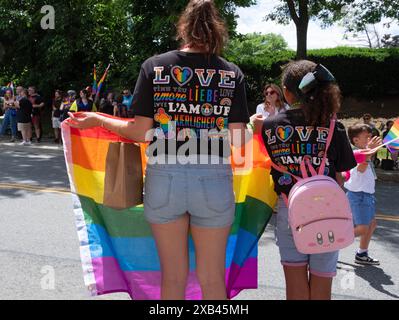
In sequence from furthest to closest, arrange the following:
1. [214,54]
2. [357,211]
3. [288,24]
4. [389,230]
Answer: [288,24] < [389,230] < [357,211] < [214,54]

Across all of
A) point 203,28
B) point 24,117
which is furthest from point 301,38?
point 203,28

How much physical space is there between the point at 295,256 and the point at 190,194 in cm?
81

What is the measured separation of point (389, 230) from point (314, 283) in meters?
4.23

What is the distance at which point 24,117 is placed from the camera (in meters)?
16.4

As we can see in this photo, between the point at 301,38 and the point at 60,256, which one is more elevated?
the point at 301,38

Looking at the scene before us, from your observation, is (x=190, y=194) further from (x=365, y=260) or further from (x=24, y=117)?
(x=24, y=117)

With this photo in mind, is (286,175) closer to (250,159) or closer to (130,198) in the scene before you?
(250,159)

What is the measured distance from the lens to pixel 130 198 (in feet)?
10.3

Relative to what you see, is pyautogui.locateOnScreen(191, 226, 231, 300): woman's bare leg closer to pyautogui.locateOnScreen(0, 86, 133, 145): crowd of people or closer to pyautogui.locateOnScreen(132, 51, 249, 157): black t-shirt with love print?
pyautogui.locateOnScreen(132, 51, 249, 157): black t-shirt with love print

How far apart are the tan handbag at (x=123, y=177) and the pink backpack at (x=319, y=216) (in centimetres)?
88

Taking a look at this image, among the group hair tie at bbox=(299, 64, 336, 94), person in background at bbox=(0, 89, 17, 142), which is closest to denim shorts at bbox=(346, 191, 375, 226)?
hair tie at bbox=(299, 64, 336, 94)

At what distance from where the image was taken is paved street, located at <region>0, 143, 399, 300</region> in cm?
461

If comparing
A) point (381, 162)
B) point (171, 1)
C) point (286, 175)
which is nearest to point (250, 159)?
point (286, 175)

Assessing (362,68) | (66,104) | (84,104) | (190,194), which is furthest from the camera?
(362,68)
